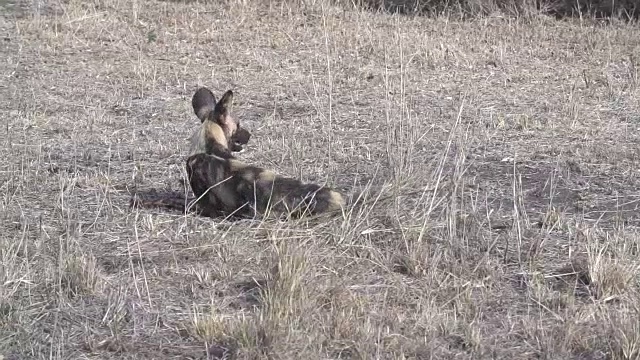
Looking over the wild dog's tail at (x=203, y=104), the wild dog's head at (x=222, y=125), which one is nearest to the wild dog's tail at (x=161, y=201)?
the wild dog's head at (x=222, y=125)

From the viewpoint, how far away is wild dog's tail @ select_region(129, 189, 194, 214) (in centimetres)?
538

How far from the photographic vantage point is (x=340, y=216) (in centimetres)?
509

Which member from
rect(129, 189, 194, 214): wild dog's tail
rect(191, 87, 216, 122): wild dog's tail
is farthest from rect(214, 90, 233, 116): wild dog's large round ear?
rect(129, 189, 194, 214): wild dog's tail

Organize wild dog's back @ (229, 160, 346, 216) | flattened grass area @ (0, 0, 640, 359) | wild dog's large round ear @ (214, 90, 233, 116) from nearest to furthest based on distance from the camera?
flattened grass area @ (0, 0, 640, 359), wild dog's back @ (229, 160, 346, 216), wild dog's large round ear @ (214, 90, 233, 116)

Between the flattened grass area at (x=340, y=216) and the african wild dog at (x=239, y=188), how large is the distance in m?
0.10

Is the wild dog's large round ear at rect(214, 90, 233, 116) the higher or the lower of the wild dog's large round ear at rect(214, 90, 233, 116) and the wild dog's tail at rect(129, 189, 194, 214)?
the higher

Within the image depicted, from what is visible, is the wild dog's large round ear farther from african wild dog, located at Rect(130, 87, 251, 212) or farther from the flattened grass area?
the flattened grass area

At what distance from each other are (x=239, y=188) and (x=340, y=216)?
0.52 meters

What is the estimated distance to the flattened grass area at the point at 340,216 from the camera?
13.5 feet

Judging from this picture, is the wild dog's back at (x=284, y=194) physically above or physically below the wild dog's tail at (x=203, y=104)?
below

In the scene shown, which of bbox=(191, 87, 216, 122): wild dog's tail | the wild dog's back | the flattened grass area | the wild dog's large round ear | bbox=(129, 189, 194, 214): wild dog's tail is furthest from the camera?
bbox=(191, 87, 216, 122): wild dog's tail

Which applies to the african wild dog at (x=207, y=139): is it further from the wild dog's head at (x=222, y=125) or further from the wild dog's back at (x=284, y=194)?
the wild dog's back at (x=284, y=194)

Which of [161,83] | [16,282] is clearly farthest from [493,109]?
[16,282]

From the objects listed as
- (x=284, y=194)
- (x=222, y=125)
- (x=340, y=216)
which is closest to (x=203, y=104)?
(x=222, y=125)
